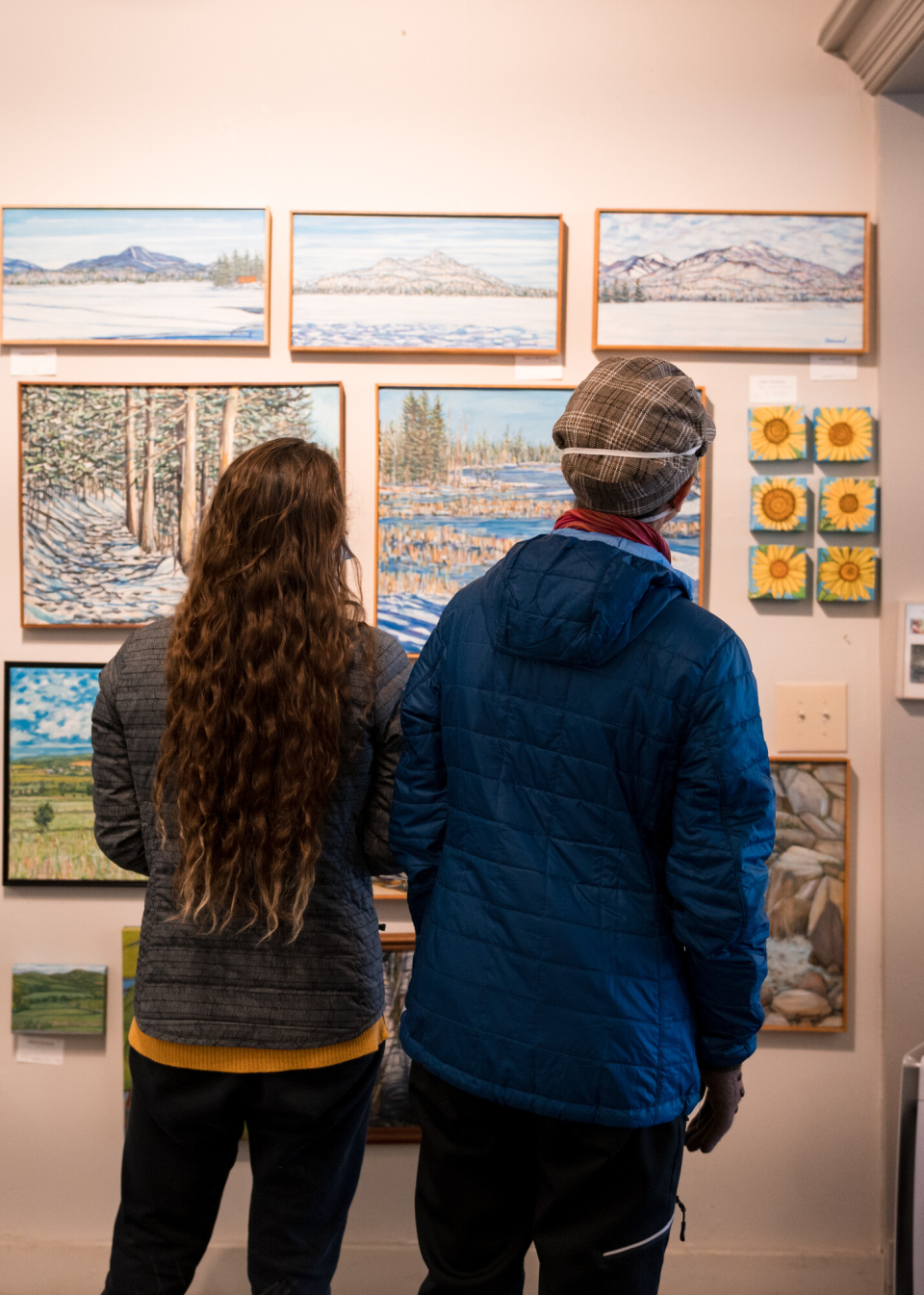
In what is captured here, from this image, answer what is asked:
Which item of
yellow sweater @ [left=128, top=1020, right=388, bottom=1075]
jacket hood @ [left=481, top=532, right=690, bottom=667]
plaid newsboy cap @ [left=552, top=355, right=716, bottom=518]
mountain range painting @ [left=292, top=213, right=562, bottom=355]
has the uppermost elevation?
mountain range painting @ [left=292, top=213, right=562, bottom=355]

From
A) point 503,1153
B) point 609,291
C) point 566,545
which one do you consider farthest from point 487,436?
point 503,1153

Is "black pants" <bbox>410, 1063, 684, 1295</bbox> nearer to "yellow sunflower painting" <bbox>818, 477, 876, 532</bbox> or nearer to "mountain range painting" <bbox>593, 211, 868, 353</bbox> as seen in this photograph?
"yellow sunflower painting" <bbox>818, 477, 876, 532</bbox>

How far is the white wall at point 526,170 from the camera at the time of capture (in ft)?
6.64

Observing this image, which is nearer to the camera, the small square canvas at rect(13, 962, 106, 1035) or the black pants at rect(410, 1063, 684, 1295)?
the black pants at rect(410, 1063, 684, 1295)

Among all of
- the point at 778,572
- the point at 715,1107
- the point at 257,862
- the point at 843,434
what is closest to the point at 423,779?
the point at 257,862

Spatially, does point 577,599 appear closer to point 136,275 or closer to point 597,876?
point 597,876

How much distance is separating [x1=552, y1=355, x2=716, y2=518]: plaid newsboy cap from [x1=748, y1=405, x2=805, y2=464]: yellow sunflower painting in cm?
98

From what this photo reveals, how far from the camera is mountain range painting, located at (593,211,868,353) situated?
2021 mm

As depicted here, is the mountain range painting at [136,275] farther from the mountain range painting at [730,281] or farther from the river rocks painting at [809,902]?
the river rocks painting at [809,902]

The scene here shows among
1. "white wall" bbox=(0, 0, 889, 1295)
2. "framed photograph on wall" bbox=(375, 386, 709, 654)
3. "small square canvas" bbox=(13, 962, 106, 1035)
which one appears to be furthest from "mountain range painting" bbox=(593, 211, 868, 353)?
"small square canvas" bbox=(13, 962, 106, 1035)

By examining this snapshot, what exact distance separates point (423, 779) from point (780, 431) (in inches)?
51.4

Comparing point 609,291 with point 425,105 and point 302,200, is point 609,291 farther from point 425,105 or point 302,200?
point 302,200

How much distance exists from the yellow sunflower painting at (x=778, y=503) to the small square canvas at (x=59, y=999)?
5.96 ft

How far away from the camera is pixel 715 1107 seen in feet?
3.94
